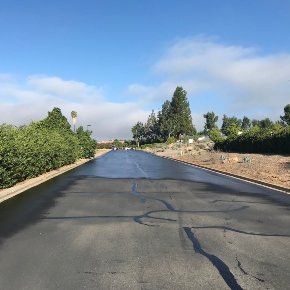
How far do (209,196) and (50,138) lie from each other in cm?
1635

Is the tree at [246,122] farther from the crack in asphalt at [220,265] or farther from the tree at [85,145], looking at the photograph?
the crack in asphalt at [220,265]

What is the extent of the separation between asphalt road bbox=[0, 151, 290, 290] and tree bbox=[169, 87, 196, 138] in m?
140

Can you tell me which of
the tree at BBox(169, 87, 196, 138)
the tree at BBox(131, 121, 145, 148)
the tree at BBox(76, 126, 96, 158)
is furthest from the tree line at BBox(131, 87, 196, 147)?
the tree at BBox(76, 126, 96, 158)

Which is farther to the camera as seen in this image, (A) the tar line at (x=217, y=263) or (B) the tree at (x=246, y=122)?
(B) the tree at (x=246, y=122)

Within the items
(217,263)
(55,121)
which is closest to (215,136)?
(55,121)

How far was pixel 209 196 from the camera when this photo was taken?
52.2 feet

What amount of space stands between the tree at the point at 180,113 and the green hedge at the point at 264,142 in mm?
93537

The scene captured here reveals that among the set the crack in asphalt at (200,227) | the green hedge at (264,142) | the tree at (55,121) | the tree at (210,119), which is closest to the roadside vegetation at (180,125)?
the tree at (210,119)

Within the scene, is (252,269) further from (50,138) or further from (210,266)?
(50,138)

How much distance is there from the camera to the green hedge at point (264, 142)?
130 ft

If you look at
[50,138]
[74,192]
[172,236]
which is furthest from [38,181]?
[172,236]

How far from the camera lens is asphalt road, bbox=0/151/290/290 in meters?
6.01

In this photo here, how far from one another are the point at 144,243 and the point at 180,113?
484 feet

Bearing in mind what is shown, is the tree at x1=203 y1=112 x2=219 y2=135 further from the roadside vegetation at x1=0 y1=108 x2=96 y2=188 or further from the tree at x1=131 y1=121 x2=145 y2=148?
the roadside vegetation at x1=0 y1=108 x2=96 y2=188
